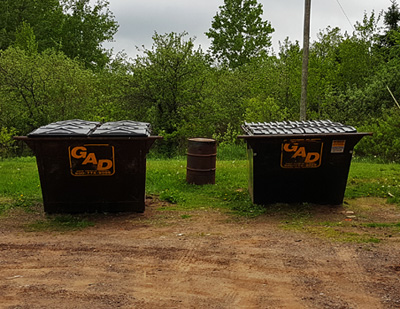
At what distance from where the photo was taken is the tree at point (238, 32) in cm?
4109

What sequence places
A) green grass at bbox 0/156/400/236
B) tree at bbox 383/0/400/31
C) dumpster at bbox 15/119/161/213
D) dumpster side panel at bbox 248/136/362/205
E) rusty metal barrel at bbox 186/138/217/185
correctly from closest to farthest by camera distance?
1. green grass at bbox 0/156/400/236
2. dumpster at bbox 15/119/161/213
3. dumpster side panel at bbox 248/136/362/205
4. rusty metal barrel at bbox 186/138/217/185
5. tree at bbox 383/0/400/31

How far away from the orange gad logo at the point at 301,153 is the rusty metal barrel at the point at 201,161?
8.74ft

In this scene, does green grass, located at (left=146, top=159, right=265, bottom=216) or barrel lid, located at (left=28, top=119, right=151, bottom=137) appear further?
→ green grass, located at (left=146, top=159, right=265, bottom=216)

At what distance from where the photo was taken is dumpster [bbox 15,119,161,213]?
753cm

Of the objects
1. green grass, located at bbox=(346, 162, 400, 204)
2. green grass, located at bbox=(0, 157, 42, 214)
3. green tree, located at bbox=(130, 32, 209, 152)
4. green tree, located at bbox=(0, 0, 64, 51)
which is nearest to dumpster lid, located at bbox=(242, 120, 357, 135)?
green grass, located at bbox=(346, 162, 400, 204)

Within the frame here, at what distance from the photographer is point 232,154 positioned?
57.1ft

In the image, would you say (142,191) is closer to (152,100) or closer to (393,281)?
(393,281)

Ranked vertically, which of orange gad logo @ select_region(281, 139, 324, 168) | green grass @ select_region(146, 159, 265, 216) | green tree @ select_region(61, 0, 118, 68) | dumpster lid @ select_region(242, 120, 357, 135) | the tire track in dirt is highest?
green tree @ select_region(61, 0, 118, 68)

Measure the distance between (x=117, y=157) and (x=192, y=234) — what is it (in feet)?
5.97

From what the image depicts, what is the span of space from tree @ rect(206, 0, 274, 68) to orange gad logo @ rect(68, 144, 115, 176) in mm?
34449

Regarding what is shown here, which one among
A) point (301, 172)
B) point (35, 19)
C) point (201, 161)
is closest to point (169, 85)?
point (201, 161)

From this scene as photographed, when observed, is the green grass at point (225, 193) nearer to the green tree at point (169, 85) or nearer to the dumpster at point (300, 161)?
the dumpster at point (300, 161)

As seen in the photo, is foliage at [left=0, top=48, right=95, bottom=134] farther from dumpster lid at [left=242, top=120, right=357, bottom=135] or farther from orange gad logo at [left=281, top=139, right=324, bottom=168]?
orange gad logo at [left=281, top=139, right=324, bottom=168]

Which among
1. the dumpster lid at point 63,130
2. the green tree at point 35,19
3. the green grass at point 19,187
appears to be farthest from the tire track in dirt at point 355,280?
the green tree at point 35,19
